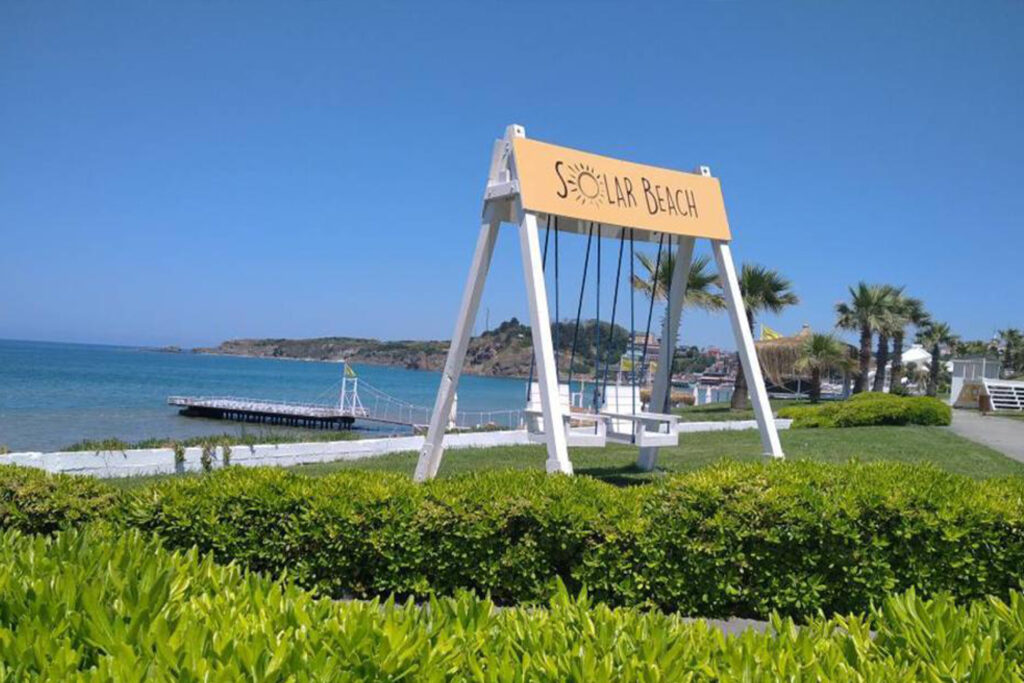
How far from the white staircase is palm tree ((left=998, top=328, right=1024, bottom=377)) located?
1420 inches

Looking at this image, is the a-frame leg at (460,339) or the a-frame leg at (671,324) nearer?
the a-frame leg at (460,339)

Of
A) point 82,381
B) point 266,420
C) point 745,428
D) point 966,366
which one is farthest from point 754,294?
point 82,381

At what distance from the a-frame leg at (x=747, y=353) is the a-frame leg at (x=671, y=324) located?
0.54 metres

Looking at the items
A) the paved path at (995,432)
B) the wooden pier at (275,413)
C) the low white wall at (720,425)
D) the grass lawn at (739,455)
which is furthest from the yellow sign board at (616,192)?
the wooden pier at (275,413)

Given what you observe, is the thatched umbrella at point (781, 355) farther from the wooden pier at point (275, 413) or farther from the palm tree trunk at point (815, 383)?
the wooden pier at point (275, 413)

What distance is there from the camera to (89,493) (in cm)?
633

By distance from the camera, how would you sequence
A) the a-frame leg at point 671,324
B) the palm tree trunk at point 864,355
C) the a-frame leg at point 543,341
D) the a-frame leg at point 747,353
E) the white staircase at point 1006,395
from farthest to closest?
the palm tree trunk at point 864,355 < the white staircase at point 1006,395 < the a-frame leg at point 671,324 < the a-frame leg at point 747,353 < the a-frame leg at point 543,341

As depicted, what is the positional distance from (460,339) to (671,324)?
310 cm

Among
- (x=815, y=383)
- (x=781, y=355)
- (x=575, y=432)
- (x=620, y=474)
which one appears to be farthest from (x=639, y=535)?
(x=781, y=355)

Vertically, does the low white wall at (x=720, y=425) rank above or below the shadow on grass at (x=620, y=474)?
above

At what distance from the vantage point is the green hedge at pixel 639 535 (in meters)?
5.34

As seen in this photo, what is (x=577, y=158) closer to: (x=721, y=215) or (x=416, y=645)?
(x=721, y=215)

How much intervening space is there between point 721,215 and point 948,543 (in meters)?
5.64

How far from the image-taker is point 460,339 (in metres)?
9.15
